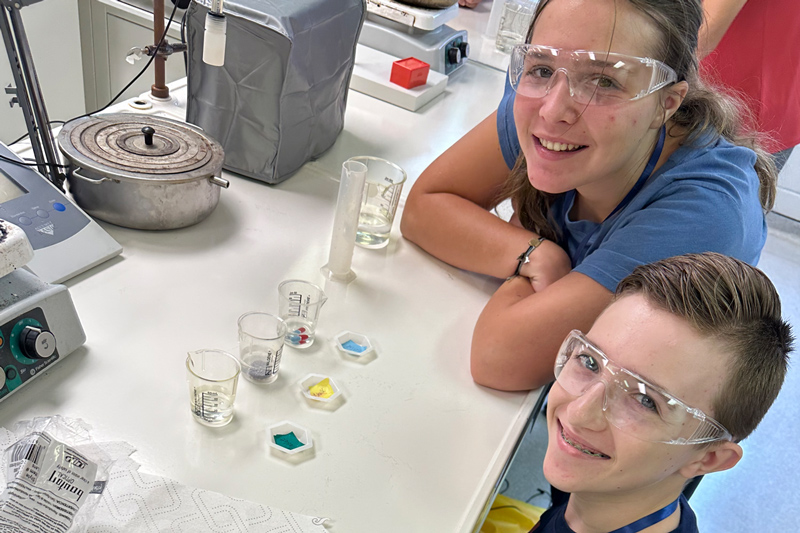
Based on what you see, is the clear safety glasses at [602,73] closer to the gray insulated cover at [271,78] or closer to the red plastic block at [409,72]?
the gray insulated cover at [271,78]

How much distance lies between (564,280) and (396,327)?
0.98ft

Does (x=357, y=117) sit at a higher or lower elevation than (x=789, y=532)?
higher

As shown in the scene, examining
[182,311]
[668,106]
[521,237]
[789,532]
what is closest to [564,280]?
[521,237]

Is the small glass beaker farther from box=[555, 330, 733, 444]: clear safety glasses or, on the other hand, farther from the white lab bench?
box=[555, 330, 733, 444]: clear safety glasses

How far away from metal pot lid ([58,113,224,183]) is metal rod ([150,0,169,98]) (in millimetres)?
299

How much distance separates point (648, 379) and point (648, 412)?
0.04 meters

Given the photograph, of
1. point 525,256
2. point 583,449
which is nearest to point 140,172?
point 525,256

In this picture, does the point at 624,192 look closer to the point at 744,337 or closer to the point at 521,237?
the point at 521,237

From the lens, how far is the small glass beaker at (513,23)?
7.87ft

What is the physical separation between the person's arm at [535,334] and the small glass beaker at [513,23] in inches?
57.4

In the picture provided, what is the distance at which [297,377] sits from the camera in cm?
112

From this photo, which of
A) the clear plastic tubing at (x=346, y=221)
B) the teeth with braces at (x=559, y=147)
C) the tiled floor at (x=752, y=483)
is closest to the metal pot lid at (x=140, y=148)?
the clear plastic tubing at (x=346, y=221)

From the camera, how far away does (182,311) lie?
1185 millimetres

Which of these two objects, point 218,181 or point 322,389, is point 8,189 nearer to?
point 218,181
